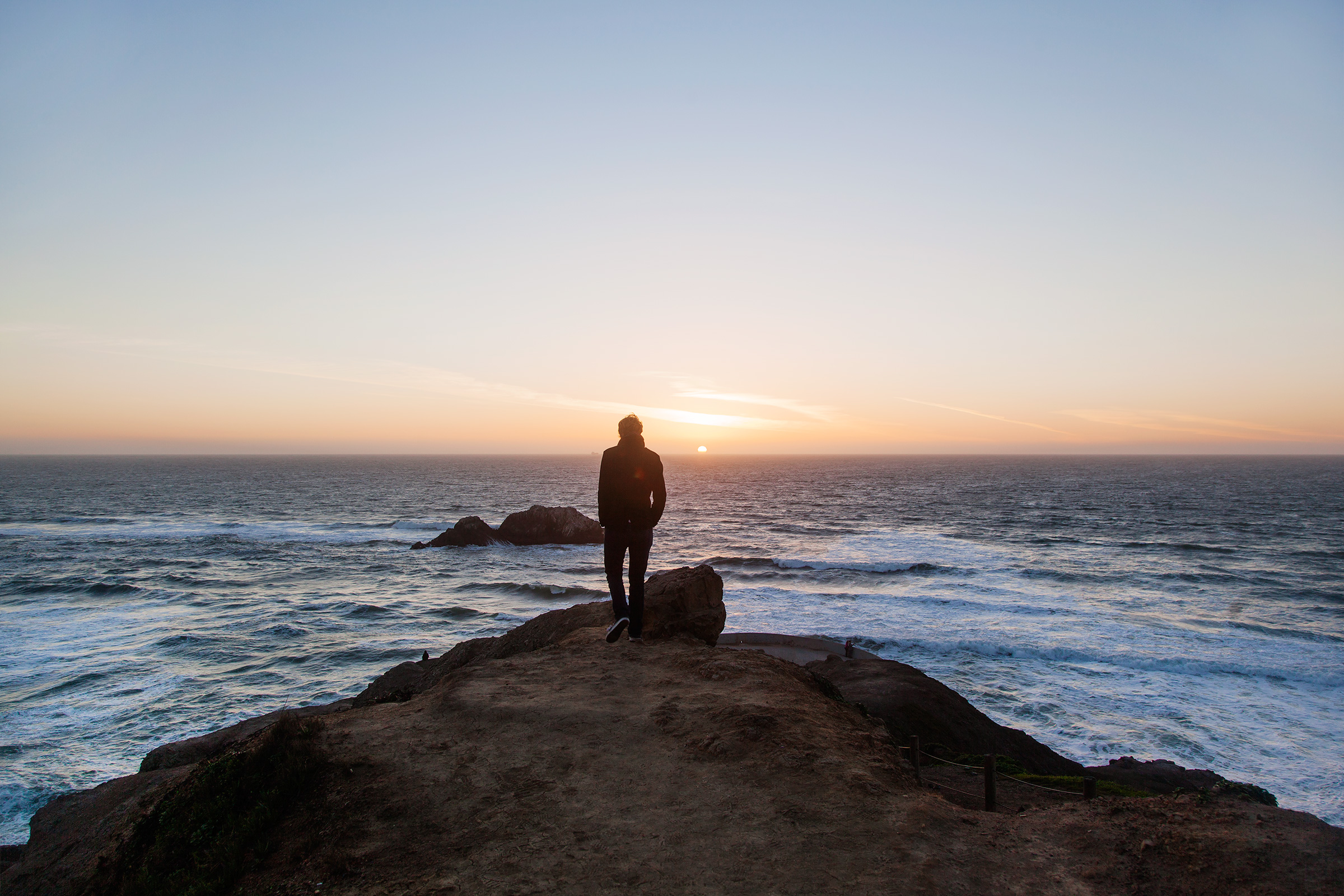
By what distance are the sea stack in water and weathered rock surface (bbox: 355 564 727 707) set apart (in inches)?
1235

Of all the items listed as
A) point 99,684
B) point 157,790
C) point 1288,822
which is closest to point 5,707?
point 99,684

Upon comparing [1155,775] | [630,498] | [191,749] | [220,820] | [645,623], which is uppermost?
[630,498]

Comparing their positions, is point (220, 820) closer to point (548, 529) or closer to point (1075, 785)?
point (1075, 785)

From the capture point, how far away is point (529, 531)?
44938 millimetres

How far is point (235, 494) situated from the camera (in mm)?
81000

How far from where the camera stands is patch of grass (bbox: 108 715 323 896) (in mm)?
4301

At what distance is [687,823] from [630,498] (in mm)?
3773

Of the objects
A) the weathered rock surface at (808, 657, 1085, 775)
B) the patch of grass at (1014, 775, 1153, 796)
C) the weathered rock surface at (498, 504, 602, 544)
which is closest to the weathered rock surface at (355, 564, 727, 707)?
the weathered rock surface at (808, 657, 1085, 775)

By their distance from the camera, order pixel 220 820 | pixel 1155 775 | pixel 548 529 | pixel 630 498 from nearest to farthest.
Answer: pixel 220 820
pixel 630 498
pixel 1155 775
pixel 548 529

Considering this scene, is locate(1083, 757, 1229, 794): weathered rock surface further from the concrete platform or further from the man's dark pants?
the man's dark pants

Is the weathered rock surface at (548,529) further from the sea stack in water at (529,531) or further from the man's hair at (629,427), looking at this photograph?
the man's hair at (629,427)

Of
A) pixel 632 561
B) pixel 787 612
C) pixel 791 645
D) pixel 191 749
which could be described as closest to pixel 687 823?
pixel 632 561

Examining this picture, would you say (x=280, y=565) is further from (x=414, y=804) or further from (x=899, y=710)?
(x=414, y=804)

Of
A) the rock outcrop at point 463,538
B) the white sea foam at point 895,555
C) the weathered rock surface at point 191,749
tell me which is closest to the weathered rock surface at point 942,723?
the weathered rock surface at point 191,749
